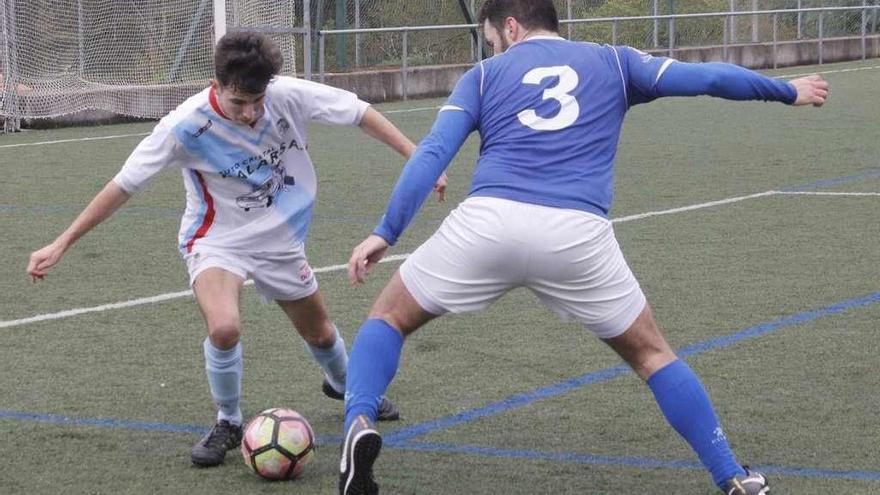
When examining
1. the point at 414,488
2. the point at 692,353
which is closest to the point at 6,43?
the point at 692,353

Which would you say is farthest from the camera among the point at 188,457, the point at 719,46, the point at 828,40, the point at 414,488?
the point at 828,40

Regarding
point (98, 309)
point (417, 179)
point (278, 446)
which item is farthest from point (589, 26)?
point (417, 179)

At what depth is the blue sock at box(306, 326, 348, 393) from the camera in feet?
18.5

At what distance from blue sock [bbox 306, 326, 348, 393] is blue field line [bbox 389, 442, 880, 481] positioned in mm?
486

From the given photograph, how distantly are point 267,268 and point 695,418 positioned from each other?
1.57 meters

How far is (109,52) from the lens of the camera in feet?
60.6

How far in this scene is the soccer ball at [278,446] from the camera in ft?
16.0

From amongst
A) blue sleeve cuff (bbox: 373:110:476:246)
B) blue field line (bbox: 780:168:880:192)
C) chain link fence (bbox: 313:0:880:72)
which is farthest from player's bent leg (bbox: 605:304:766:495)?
chain link fence (bbox: 313:0:880:72)

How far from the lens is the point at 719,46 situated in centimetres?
2914

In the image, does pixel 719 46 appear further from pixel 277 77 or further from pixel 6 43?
pixel 277 77

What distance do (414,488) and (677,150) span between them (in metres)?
11.1

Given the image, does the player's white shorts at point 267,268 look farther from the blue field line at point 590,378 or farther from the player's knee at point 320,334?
the blue field line at point 590,378

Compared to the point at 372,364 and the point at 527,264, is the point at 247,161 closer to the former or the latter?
the point at 372,364

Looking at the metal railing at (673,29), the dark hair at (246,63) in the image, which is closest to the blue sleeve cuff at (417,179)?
the dark hair at (246,63)
